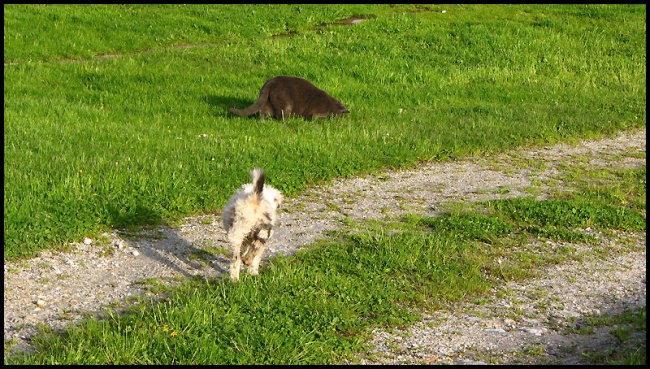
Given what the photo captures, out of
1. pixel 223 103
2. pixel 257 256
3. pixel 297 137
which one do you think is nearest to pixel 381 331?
pixel 257 256

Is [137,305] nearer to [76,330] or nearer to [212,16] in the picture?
[76,330]

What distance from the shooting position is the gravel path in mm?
5922

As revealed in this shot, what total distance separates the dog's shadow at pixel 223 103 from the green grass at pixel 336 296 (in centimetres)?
630

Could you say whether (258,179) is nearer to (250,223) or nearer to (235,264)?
(250,223)

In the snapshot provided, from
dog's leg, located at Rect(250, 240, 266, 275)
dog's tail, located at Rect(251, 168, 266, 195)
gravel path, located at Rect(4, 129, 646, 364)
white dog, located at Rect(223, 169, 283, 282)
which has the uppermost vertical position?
dog's tail, located at Rect(251, 168, 266, 195)

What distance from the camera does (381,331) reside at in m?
6.18

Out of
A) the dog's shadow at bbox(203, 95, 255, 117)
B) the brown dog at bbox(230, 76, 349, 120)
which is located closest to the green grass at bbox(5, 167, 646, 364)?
the brown dog at bbox(230, 76, 349, 120)

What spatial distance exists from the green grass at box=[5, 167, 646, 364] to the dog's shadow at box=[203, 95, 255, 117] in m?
6.30

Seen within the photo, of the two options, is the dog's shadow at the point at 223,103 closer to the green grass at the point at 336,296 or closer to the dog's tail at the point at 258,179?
the green grass at the point at 336,296

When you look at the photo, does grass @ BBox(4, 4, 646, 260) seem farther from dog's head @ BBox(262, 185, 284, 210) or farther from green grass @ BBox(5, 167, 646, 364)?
green grass @ BBox(5, 167, 646, 364)

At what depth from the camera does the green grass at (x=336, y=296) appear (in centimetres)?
552

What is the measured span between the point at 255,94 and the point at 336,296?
9.94 metres

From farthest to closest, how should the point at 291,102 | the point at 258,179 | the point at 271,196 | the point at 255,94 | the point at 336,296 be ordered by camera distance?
the point at 255,94 → the point at 291,102 → the point at 271,196 → the point at 258,179 → the point at 336,296

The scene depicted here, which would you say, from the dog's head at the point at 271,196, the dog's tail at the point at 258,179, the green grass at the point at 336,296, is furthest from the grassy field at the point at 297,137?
the dog's tail at the point at 258,179
